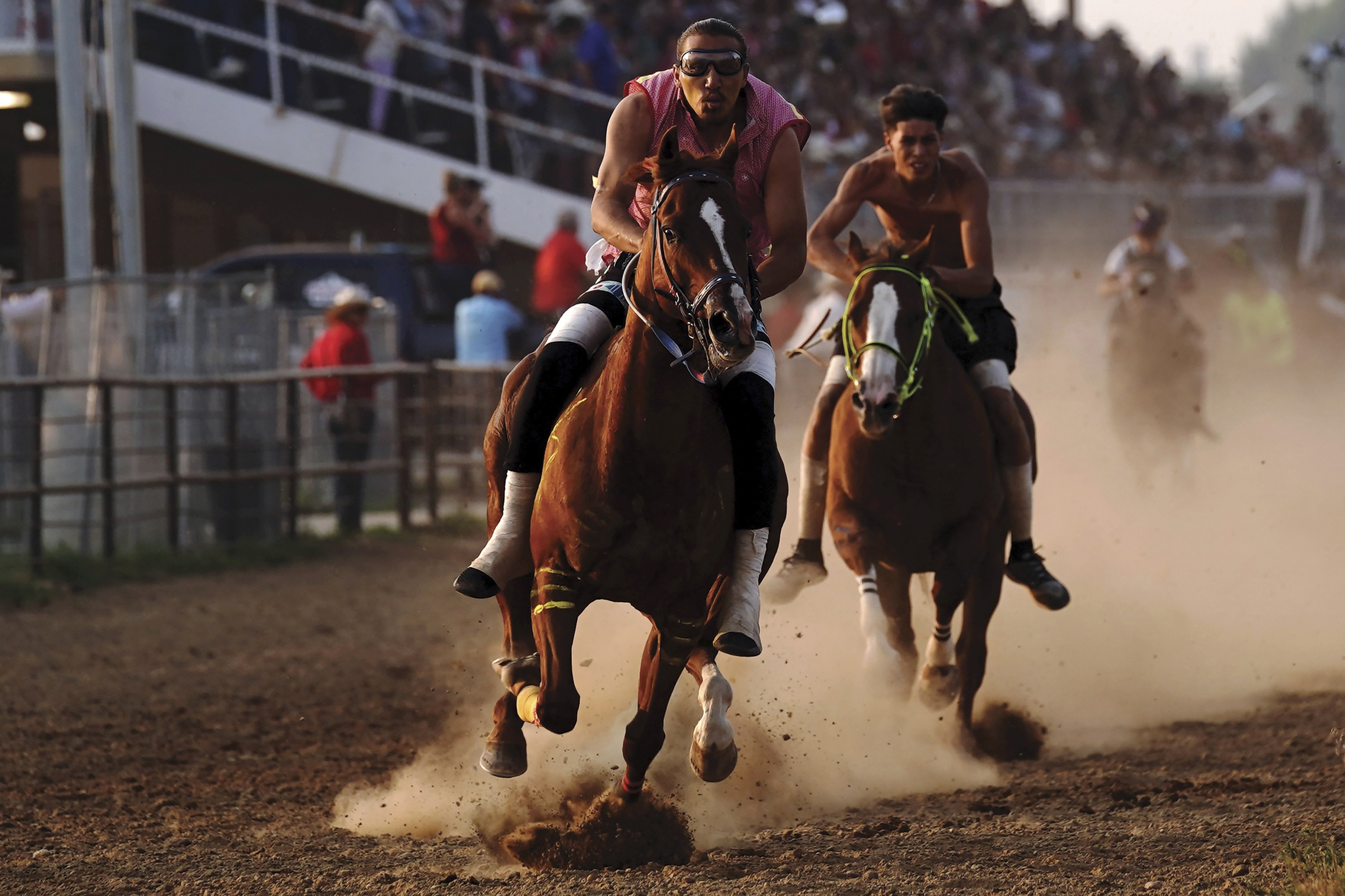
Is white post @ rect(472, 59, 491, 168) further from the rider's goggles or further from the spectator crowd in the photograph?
the rider's goggles

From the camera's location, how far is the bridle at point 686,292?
13.6 feet

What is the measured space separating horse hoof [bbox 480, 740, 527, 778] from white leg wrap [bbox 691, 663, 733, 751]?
592mm

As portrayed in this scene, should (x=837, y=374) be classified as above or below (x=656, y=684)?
above

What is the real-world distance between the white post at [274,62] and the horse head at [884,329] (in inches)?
465

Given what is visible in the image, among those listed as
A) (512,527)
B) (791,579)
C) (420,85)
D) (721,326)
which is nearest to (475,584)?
(512,527)

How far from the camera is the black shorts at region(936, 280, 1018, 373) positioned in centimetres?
696

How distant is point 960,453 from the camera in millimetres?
6562

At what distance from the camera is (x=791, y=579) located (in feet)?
22.5

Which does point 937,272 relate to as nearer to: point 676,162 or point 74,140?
point 676,162

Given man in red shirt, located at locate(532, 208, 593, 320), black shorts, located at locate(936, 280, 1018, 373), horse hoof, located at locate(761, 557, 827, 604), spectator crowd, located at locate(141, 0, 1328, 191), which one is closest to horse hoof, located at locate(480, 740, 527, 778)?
horse hoof, located at locate(761, 557, 827, 604)

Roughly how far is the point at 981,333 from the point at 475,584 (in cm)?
298

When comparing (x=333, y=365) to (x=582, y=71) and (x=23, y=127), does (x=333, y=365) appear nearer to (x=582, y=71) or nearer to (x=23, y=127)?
(x=582, y=71)

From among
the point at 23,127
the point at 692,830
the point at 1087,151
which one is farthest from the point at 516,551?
the point at 1087,151

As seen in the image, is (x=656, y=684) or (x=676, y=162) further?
(x=656, y=684)
